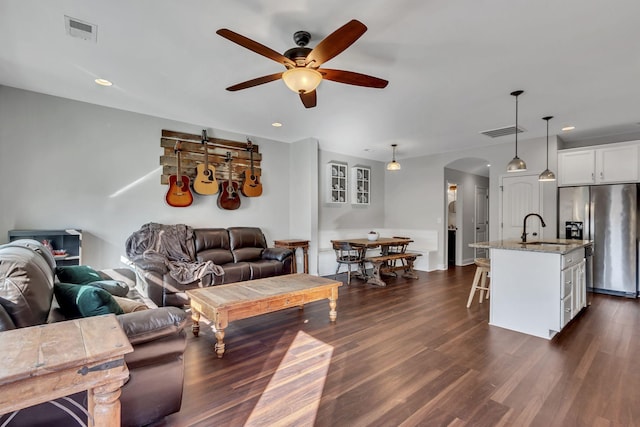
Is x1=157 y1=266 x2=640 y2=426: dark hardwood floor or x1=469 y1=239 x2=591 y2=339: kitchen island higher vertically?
x1=469 y1=239 x2=591 y2=339: kitchen island

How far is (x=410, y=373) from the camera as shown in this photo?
7.83ft

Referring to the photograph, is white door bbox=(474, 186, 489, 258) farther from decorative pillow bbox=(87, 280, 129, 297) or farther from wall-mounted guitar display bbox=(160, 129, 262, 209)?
decorative pillow bbox=(87, 280, 129, 297)

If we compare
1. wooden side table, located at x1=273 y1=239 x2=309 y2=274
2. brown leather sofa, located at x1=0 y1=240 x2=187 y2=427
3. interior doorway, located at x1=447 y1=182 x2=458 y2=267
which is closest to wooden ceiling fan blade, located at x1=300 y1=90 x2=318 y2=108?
brown leather sofa, located at x1=0 y1=240 x2=187 y2=427

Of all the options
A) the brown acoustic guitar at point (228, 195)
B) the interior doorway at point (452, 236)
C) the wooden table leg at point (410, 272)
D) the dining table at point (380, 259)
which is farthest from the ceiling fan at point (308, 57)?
the interior doorway at point (452, 236)

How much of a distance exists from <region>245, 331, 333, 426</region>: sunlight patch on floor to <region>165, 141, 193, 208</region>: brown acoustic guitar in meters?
2.93

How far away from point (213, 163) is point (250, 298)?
2919mm

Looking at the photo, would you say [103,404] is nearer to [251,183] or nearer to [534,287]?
[534,287]

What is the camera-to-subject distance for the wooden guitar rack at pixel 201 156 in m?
4.63

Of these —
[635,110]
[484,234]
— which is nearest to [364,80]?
[635,110]

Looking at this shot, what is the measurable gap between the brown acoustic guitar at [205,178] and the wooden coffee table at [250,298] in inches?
81.1

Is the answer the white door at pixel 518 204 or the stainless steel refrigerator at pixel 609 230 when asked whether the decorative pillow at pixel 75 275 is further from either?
the stainless steel refrigerator at pixel 609 230

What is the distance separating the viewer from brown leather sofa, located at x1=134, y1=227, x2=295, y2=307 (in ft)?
12.2

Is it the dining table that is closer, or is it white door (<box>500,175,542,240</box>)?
the dining table

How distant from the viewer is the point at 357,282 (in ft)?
18.3
